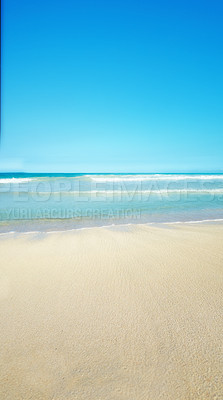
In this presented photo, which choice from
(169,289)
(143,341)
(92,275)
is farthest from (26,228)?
(143,341)

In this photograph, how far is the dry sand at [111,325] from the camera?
1.49m

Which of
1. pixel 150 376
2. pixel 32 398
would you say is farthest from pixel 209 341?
pixel 32 398

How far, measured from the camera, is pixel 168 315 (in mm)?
2152

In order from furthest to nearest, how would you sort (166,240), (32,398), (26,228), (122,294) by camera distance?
1. (26,228)
2. (166,240)
3. (122,294)
4. (32,398)

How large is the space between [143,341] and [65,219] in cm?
527

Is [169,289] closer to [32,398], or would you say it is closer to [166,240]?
[32,398]

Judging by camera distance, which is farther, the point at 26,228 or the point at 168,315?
the point at 26,228

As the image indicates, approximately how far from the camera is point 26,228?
567 centimetres

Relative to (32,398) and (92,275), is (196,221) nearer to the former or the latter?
(92,275)

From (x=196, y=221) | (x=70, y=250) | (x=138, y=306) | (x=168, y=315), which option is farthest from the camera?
(x=196, y=221)

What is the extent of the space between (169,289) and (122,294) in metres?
0.54

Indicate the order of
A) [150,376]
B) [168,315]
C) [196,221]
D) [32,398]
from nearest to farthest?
[32,398], [150,376], [168,315], [196,221]

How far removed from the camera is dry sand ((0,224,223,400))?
1.49 meters

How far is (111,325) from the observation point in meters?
2.03
